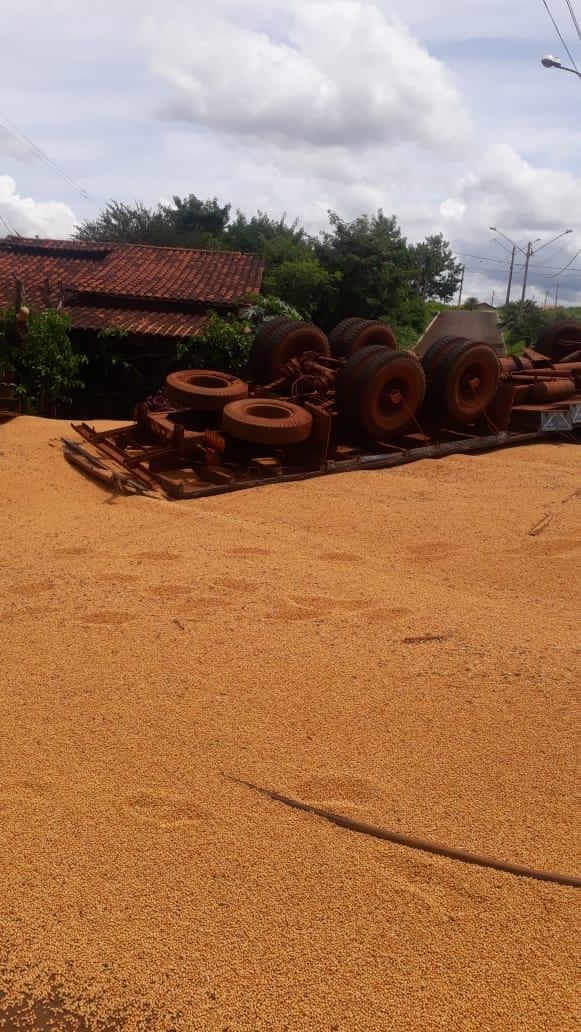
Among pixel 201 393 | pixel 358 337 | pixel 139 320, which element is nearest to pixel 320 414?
pixel 201 393

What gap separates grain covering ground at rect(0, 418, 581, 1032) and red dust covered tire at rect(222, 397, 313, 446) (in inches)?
105

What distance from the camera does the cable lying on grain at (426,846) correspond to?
233 cm

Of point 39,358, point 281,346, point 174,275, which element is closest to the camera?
point 281,346

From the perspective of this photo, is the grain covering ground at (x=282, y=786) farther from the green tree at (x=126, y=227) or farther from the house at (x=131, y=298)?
the green tree at (x=126, y=227)

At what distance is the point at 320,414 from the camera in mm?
8383

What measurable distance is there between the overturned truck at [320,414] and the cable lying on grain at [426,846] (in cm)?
505

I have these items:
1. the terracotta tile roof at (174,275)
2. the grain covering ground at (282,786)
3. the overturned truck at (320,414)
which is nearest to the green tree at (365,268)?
the terracotta tile roof at (174,275)

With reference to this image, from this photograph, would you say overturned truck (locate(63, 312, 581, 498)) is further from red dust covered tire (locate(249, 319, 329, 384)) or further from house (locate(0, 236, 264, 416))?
house (locate(0, 236, 264, 416))

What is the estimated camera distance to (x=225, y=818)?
8.40ft

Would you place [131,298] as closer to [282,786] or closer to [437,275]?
[282,786]

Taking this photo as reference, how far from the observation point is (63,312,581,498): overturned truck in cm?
812

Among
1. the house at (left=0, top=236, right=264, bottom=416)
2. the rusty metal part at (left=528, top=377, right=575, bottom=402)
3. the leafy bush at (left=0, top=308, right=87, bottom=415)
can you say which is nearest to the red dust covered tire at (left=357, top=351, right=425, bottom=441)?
the rusty metal part at (left=528, top=377, right=575, bottom=402)

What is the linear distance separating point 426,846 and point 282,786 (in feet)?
1.79

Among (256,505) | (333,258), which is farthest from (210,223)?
(256,505)
